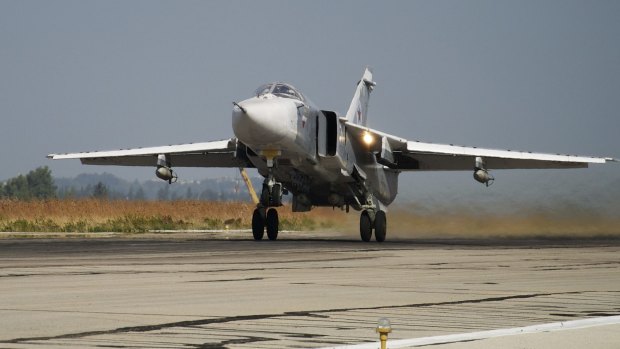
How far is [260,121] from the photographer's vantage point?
85.1ft

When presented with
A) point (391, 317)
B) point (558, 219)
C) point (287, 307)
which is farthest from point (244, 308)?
point (558, 219)

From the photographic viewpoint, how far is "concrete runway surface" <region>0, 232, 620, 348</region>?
8.58 meters

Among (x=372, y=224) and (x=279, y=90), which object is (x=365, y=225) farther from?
(x=279, y=90)

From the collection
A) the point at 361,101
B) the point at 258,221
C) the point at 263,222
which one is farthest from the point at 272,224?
the point at 361,101

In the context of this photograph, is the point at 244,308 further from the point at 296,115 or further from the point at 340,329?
the point at 296,115

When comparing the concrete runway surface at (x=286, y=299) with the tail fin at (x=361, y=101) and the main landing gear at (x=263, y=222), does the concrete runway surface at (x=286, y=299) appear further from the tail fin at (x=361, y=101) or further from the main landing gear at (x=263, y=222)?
the tail fin at (x=361, y=101)

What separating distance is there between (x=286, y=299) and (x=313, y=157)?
17.0m

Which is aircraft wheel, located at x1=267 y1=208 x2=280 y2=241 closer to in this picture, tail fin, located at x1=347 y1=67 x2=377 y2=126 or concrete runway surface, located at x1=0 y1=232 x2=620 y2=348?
tail fin, located at x1=347 y1=67 x2=377 y2=126

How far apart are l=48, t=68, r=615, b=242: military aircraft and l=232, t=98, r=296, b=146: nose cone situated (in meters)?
0.02

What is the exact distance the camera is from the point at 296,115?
1078 inches

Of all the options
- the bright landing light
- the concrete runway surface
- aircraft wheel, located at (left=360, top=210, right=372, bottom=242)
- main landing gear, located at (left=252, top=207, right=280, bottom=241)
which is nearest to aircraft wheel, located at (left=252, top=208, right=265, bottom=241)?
main landing gear, located at (left=252, top=207, right=280, bottom=241)

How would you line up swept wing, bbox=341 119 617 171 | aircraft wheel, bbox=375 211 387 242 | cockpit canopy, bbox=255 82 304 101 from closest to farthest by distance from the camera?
cockpit canopy, bbox=255 82 304 101, swept wing, bbox=341 119 617 171, aircraft wheel, bbox=375 211 387 242

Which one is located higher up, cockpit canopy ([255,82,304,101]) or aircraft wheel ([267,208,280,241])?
cockpit canopy ([255,82,304,101])

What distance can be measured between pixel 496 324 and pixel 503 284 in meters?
4.71
